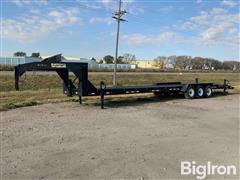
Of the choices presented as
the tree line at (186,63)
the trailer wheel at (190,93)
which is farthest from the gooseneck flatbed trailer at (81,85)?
the tree line at (186,63)

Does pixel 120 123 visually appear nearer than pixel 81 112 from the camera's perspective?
Yes

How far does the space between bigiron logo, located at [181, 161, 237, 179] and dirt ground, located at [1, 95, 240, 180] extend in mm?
138

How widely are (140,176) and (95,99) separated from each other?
10525mm

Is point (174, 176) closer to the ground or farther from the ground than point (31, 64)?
closer to the ground

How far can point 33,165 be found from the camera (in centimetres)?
561

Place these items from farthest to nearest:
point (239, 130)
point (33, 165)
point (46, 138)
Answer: point (239, 130)
point (46, 138)
point (33, 165)

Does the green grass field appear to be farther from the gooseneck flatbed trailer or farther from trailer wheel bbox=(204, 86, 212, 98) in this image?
trailer wheel bbox=(204, 86, 212, 98)

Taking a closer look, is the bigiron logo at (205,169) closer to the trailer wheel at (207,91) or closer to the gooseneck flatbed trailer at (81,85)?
the gooseneck flatbed trailer at (81,85)

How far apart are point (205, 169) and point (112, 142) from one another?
2.36m

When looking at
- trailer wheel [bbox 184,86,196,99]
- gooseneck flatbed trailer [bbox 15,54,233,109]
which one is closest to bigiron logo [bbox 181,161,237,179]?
gooseneck flatbed trailer [bbox 15,54,233,109]

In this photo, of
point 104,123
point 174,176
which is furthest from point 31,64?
point 174,176

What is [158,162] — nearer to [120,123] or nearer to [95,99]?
[120,123]

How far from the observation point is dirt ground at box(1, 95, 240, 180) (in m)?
5.40

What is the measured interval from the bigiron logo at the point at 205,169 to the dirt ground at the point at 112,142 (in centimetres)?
14
